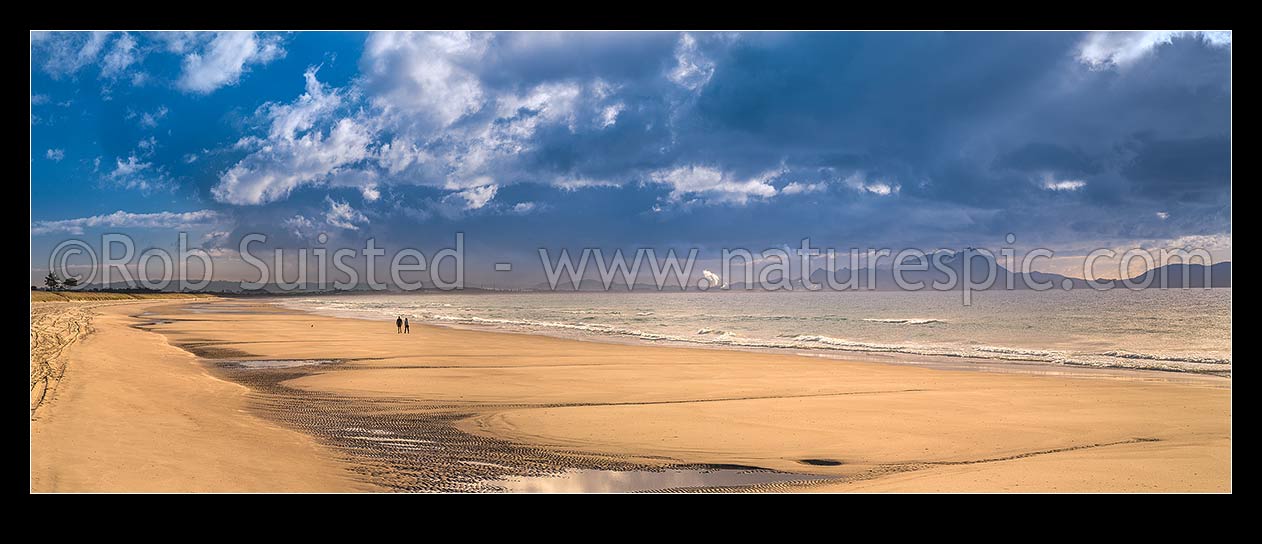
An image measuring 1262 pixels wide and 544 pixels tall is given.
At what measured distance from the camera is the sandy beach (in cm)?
824

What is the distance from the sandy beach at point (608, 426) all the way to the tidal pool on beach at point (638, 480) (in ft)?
0.62

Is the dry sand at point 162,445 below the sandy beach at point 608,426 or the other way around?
the other way around

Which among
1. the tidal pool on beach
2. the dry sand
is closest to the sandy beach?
the dry sand

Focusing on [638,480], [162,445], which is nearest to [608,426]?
[638,480]

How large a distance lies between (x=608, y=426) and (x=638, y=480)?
305 cm

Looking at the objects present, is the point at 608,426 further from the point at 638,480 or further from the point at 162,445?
the point at 162,445

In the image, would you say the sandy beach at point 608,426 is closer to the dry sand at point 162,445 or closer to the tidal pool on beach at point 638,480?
the dry sand at point 162,445

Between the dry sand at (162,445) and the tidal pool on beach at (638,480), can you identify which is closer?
the dry sand at (162,445)

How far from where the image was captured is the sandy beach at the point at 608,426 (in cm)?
824

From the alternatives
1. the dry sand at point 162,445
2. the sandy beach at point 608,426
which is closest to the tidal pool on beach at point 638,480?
the sandy beach at point 608,426

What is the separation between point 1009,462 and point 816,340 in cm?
2674

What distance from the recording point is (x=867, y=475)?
28.6 ft
